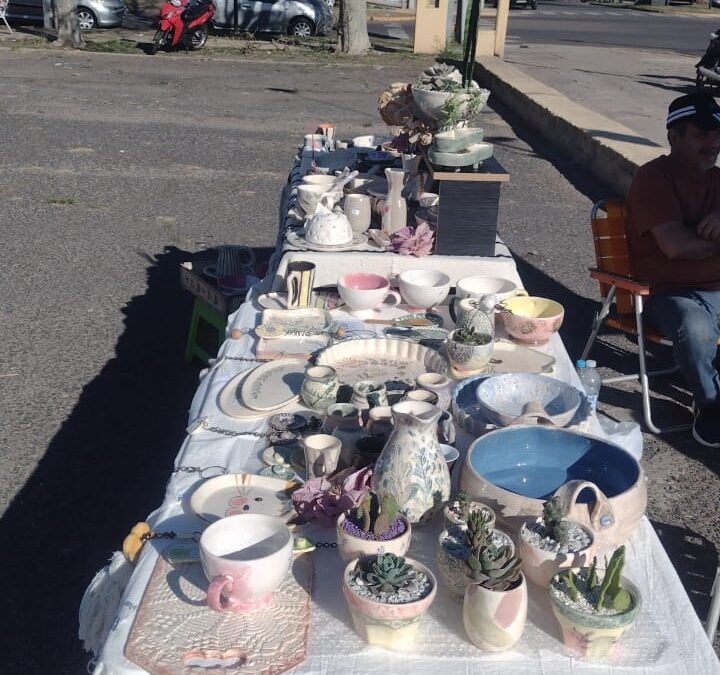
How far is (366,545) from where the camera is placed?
165cm

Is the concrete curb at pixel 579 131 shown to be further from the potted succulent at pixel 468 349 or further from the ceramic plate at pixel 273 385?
the ceramic plate at pixel 273 385

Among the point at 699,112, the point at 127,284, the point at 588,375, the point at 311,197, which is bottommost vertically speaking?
the point at 127,284

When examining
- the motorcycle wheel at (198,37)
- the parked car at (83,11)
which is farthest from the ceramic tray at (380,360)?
the parked car at (83,11)

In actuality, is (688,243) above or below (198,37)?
above

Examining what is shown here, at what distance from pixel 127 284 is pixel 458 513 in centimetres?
406

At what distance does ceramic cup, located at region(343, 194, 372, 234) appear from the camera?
3.59 meters

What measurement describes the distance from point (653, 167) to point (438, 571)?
2702 mm

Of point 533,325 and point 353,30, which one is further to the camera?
point 353,30

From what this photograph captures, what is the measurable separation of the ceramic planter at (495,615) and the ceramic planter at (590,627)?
70 mm

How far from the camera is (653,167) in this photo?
12.4ft

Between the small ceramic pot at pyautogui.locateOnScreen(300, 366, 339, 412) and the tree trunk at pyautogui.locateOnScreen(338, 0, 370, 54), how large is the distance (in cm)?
1438

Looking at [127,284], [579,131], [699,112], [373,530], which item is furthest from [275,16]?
[373,530]

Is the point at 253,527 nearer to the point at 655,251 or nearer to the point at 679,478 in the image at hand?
the point at 679,478

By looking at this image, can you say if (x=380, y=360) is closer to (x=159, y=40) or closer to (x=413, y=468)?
(x=413, y=468)
